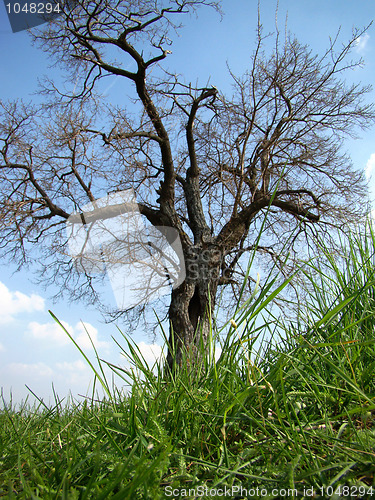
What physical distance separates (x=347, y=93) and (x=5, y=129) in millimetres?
7227

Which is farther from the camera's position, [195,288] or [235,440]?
[195,288]

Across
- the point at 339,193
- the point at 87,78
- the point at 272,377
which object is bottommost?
the point at 272,377

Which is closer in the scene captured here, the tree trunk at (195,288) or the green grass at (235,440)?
the green grass at (235,440)

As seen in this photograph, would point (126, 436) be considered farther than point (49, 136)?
No

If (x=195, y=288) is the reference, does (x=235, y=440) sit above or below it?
below

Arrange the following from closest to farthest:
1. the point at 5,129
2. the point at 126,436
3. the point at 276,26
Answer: the point at 126,436 < the point at 276,26 < the point at 5,129

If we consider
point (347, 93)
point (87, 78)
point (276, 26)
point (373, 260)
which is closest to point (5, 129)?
point (87, 78)

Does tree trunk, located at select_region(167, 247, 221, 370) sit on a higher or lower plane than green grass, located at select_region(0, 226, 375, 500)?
higher

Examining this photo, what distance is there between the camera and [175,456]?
3.45ft

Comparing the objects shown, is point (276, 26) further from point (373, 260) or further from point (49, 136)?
point (373, 260)

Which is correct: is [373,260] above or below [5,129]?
below

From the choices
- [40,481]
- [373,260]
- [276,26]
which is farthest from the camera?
[276,26]

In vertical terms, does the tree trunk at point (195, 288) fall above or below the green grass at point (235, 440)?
above

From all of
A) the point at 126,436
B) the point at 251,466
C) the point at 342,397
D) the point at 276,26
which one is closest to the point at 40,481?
the point at 126,436
